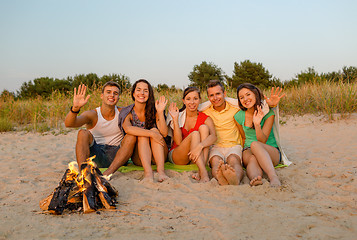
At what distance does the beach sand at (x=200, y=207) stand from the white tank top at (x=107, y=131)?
61 cm

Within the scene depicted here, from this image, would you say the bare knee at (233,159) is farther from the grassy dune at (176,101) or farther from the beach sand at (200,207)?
the grassy dune at (176,101)

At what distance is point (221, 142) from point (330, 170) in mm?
1581

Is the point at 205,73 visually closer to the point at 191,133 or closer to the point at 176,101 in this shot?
the point at 176,101

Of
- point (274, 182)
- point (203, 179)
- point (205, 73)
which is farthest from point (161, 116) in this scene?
point (205, 73)

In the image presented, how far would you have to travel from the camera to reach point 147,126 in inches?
166

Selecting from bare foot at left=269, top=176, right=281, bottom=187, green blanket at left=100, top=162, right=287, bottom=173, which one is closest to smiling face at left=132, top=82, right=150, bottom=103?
green blanket at left=100, top=162, right=287, bottom=173

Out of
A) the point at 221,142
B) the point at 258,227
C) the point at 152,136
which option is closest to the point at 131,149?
the point at 152,136

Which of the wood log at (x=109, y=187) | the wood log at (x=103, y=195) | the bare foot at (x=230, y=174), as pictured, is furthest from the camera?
the bare foot at (x=230, y=174)

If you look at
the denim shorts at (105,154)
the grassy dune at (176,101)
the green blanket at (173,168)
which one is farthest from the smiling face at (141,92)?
the grassy dune at (176,101)

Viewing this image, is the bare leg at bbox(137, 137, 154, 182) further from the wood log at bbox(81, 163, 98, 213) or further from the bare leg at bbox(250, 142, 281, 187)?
the bare leg at bbox(250, 142, 281, 187)

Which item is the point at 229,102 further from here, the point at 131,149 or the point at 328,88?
the point at 328,88

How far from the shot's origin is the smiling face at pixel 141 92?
419 centimetres

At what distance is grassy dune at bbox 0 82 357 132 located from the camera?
7730 mm

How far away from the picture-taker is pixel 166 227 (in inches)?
95.1
